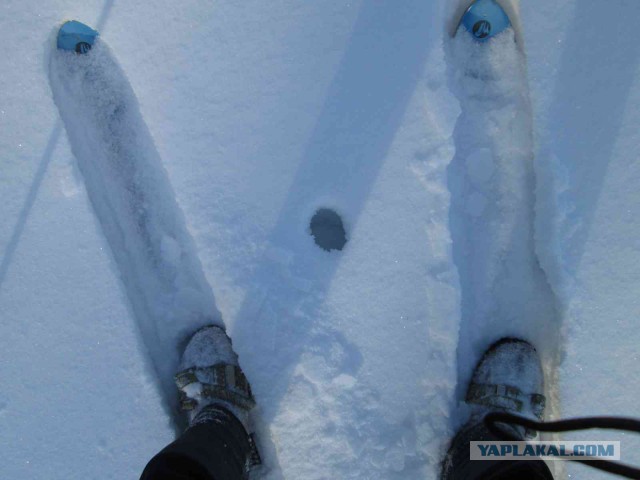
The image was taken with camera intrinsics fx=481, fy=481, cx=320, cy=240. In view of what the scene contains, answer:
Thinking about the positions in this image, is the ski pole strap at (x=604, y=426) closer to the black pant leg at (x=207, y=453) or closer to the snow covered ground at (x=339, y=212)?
the snow covered ground at (x=339, y=212)

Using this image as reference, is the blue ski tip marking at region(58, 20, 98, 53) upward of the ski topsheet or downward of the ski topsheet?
upward

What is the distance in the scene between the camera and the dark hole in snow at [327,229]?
1794mm

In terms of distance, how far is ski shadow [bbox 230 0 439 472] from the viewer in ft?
5.79

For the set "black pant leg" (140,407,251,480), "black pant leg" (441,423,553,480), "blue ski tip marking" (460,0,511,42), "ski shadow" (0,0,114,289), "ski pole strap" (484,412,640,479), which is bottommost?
"black pant leg" (140,407,251,480)

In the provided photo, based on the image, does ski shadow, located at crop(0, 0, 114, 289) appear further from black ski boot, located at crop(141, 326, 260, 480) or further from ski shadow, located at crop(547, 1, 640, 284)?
ski shadow, located at crop(547, 1, 640, 284)

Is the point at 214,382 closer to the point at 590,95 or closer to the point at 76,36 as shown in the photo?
the point at 76,36

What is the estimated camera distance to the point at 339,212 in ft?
→ 5.87

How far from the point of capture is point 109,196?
1.83 meters

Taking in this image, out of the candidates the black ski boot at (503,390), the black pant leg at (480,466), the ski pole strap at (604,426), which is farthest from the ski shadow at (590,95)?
the ski pole strap at (604,426)

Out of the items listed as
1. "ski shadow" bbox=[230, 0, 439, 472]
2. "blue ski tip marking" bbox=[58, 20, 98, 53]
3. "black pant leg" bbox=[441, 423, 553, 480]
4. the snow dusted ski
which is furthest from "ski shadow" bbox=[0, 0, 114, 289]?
"black pant leg" bbox=[441, 423, 553, 480]

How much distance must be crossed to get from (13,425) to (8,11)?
5.04ft

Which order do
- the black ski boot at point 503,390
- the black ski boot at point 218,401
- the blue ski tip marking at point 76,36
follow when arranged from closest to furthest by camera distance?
the black ski boot at point 218,401, the black ski boot at point 503,390, the blue ski tip marking at point 76,36

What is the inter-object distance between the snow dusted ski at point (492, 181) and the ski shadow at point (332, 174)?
196 mm

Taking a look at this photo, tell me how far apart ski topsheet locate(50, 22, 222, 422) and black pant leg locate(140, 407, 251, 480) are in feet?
0.99
